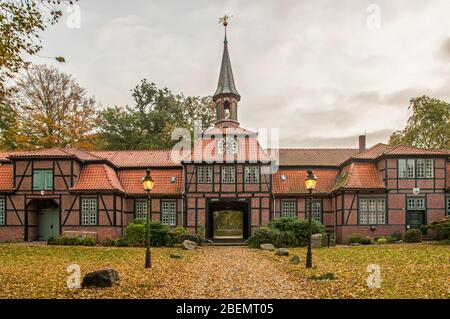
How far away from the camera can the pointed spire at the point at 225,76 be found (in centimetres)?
3622

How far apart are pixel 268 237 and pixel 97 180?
39.1 feet

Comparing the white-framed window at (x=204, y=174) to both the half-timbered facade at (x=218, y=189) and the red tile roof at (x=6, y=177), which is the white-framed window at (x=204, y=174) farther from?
the red tile roof at (x=6, y=177)

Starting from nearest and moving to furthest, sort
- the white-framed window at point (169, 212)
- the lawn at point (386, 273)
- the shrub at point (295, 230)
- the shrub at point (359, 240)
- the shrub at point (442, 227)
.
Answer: the lawn at point (386, 273) → the shrub at point (295, 230) → the shrub at point (442, 227) → the shrub at point (359, 240) → the white-framed window at point (169, 212)

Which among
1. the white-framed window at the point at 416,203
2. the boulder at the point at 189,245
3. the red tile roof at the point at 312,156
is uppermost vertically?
the red tile roof at the point at 312,156

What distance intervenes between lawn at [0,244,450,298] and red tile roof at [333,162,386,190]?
9.19 meters

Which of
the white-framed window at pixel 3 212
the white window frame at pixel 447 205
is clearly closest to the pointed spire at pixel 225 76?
the white window frame at pixel 447 205

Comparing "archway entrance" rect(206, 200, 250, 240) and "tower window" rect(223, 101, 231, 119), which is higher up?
"tower window" rect(223, 101, 231, 119)

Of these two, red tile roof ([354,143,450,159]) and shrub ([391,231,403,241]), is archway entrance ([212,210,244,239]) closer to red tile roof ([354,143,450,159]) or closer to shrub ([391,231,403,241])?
red tile roof ([354,143,450,159])

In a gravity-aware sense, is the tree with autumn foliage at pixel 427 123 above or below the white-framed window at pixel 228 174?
above

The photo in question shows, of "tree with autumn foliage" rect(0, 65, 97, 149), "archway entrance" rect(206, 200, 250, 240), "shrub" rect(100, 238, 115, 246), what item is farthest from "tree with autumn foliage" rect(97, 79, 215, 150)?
"shrub" rect(100, 238, 115, 246)

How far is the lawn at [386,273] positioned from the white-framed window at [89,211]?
45.1 feet

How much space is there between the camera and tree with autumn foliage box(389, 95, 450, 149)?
140 feet
